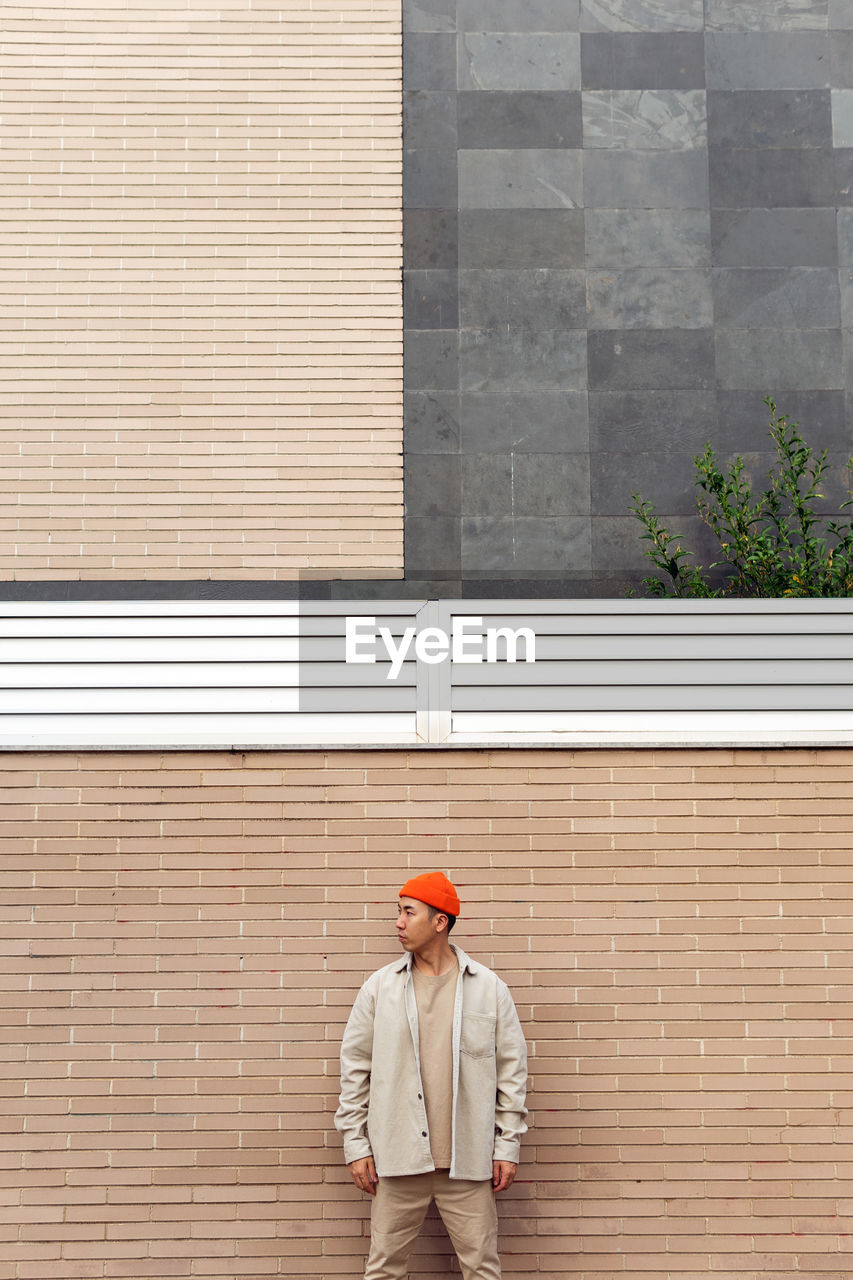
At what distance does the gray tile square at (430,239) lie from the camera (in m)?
5.90

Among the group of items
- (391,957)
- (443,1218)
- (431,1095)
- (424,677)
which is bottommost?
(443,1218)

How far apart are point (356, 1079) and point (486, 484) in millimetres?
2990

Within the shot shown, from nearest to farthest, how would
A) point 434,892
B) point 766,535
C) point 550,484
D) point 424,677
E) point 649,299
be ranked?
point 434,892
point 424,677
point 766,535
point 550,484
point 649,299

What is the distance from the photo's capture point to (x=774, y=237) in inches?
236

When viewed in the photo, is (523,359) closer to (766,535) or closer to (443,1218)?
(766,535)

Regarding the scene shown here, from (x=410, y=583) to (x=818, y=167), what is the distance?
10.7ft

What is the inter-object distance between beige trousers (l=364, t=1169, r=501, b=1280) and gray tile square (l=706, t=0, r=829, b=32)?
6.14 m

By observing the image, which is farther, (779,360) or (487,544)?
(779,360)

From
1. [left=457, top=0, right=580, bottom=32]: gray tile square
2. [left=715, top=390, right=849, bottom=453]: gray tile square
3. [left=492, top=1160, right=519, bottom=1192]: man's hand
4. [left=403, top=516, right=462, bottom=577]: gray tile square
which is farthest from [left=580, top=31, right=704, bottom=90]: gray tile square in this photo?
[left=492, top=1160, right=519, bottom=1192]: man's hand

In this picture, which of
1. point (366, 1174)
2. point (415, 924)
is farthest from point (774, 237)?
point (366, 1174)

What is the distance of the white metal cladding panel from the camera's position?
209 inches

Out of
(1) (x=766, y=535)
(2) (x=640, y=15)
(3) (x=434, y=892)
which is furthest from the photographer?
Result: (2) (x=640, y=15)

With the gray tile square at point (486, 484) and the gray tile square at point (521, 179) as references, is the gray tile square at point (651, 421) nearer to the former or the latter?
the gray tile square at point (486, 484)

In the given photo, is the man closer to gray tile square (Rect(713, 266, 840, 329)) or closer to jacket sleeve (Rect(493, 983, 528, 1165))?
jacket sleeve (Rect(493, 983, 528, 1165))
